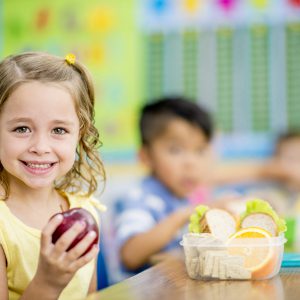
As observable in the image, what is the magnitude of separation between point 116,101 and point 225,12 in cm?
71

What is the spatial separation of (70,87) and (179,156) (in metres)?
1.17

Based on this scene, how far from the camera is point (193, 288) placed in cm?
99

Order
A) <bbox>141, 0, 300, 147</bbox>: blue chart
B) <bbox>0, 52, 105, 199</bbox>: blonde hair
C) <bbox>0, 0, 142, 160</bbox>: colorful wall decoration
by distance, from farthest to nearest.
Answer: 1. <bbox>0, 0, 142, 160</bbox>: colorful wall decoration
2. <bbox>141, 0, 300, 147</bbox>: blue chart
3. <bbox>0, 52, 105, 199</bbox>: blonde hair

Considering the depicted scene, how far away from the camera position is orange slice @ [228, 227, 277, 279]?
1.08m

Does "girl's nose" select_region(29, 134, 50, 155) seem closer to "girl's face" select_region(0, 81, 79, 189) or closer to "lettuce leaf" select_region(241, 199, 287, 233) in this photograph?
"girl's face" select_region(0, 81, 79, 189)

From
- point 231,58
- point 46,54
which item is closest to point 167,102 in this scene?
point 231,58

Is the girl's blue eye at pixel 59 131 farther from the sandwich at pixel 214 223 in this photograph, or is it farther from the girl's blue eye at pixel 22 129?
the sandwich at pixel 214 223

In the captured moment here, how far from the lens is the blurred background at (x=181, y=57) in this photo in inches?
136

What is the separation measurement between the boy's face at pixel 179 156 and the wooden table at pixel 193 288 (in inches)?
45.4

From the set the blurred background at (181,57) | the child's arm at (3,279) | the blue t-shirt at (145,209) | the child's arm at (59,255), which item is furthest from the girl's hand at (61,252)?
the blurred background at (181,57)

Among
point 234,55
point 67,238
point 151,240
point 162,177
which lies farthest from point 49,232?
point 234,55

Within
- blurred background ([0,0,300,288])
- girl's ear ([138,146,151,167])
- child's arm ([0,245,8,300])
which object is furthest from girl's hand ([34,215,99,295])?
blurred background ([0,0,300,288])

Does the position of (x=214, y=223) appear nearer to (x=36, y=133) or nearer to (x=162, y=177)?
(x=36, y=133)

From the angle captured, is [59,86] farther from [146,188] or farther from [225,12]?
[225,12]
